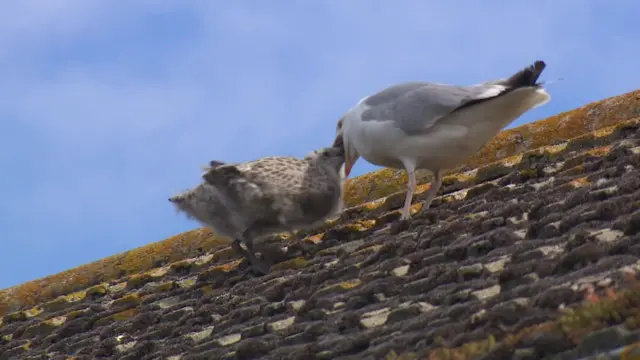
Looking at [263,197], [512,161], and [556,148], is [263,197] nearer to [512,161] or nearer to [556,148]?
[512,161]

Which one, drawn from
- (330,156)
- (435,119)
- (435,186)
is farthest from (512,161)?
(330,156)

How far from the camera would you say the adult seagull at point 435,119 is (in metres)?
5.92

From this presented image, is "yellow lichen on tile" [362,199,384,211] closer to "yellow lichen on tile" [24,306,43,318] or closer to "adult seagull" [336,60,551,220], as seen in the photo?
"adult seagull" [336,60,551,220]

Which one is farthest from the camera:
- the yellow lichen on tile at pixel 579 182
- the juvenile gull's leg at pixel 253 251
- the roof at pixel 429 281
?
the juvenile gull's leg at pixel 253 251

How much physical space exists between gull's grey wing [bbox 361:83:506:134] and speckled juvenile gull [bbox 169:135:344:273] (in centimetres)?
61

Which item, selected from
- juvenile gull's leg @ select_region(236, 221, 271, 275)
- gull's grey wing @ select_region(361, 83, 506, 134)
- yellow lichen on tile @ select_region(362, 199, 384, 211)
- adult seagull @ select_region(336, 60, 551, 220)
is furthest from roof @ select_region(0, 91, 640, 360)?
gull's grey wing @ select_region(361, 83, 506, 134)

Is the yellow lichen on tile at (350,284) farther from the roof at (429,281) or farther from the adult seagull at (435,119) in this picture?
the adult seagull at (435,119)

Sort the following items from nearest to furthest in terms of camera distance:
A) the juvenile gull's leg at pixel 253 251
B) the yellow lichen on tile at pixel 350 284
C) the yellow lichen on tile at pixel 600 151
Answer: the yellow lichen on tile at pixel 350 284 < the yellow lichen on tile at pixel 600 151 < the juvenile gull's leg at pixel 253 251

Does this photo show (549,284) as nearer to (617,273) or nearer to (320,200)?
(617,273)

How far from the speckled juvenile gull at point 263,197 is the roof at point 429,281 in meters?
0.17

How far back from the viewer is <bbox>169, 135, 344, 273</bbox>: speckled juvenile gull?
6746 millimetres

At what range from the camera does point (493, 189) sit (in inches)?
238

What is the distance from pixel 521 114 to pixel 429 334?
2.84 meters

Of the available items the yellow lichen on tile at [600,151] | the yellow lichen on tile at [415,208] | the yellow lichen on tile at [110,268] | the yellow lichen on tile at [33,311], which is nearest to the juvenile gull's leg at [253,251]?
the yellow lichen on tile at [415,208]
